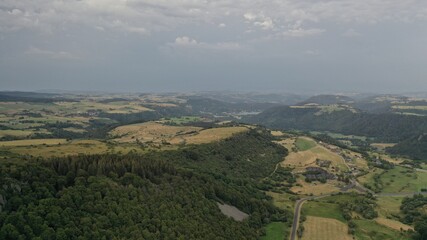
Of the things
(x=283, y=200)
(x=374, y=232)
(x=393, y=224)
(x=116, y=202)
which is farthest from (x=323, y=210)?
(x=116, y=202)

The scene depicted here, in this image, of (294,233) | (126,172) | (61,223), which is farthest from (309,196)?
(61,223)

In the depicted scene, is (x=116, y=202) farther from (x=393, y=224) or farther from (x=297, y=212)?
(x=393, y=224)

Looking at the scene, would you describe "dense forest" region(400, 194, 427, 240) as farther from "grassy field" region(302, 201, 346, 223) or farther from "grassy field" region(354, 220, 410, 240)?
"grassy field" region(302, 201, 346, 223)

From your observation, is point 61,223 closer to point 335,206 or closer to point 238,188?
point 238,188

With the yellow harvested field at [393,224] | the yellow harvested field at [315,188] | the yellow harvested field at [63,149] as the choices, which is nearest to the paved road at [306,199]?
the yellow harvested field at [315,188]

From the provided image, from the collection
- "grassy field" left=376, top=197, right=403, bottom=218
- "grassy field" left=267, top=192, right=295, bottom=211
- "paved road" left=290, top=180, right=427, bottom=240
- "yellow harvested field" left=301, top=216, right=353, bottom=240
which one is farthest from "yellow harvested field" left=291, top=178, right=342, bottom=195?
"yellow harvested field" left=301, top=216, right=353, bottom=240

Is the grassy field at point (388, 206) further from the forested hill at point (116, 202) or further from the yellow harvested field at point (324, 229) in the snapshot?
the forested hill at point (116, 202)

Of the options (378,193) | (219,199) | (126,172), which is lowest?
(378,193)
